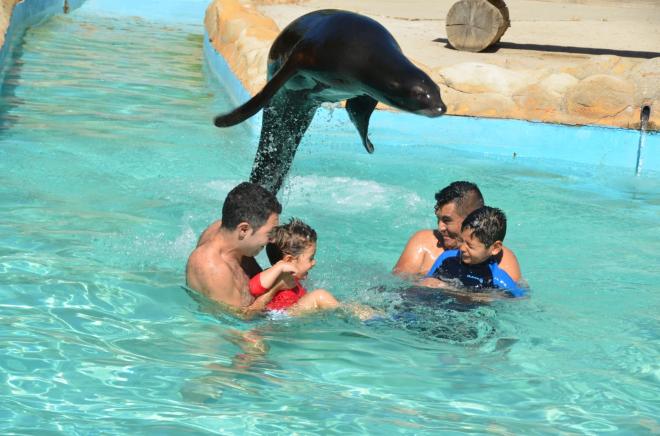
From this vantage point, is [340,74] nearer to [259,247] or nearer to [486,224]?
[259,247]

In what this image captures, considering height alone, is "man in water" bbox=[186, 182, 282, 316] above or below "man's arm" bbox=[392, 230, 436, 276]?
above

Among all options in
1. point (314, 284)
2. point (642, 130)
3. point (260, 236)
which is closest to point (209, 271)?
point (260, 236)

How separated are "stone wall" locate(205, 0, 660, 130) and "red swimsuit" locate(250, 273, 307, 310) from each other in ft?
18.1

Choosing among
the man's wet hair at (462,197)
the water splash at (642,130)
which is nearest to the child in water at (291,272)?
the man's wet hair at (462,197)

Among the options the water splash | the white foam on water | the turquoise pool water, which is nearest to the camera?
the turquoise pool water

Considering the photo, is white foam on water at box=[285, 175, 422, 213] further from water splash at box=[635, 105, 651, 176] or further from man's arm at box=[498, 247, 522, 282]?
water splash at box=[635, 105, 651, 176]

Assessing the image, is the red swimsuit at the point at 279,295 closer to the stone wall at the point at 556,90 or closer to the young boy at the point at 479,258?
the young boy at the point at 479,258

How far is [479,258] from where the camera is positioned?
5477 millimetres

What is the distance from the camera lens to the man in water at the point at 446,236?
5727 millimetres

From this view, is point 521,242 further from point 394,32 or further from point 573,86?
point 394,32

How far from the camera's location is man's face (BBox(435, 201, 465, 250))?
572cm

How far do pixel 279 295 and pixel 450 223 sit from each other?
3.81 feet

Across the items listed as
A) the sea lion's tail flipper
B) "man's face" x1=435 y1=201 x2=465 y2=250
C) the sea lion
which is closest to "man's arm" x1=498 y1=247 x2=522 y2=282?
"man's face" x1=435 y1=201 x2=465 y2=250

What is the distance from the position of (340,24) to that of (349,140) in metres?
5.25
